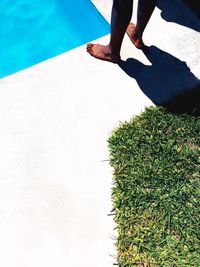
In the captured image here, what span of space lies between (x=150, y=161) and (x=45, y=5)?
90.9 inches

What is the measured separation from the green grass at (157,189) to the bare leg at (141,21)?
79 cm

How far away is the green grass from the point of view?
2498mm

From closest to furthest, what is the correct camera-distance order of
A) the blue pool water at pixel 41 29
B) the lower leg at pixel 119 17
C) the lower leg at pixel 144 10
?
the lower leg at pixel 119 17
the lower leg at pixel 144 10
the blue pool water at pixel 41 29

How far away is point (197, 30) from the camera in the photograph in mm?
3672

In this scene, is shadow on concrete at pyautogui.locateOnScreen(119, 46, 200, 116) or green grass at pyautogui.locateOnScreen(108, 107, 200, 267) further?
shadow on concrete at pyautogui.locateOnScreen(119, 46, 200, 116)

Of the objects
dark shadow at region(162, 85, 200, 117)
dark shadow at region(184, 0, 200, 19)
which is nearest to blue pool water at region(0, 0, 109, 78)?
dark shadow at region(184, 0, 200, 19)

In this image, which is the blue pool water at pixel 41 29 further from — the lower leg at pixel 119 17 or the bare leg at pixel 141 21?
the lower leg at pixel 119 17

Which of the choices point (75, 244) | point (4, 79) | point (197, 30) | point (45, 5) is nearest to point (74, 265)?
point (75, 244)

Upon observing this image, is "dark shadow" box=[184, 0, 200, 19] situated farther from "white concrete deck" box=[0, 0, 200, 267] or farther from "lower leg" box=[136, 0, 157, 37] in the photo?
"lower leg" box=[136, 0, 157, 37]

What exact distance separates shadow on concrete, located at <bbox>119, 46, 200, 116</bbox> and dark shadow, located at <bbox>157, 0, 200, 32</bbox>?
1.59 feet

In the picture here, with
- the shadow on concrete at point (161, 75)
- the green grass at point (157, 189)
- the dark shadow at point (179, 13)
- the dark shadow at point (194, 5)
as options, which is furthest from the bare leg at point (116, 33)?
the dark shadow at point (194, 5)

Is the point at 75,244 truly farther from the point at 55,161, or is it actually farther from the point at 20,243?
the point at 55,161

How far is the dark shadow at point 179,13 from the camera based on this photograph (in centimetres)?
372

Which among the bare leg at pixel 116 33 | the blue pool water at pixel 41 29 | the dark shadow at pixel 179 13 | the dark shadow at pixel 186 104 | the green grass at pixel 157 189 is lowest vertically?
the green grass at pixel 157 189
